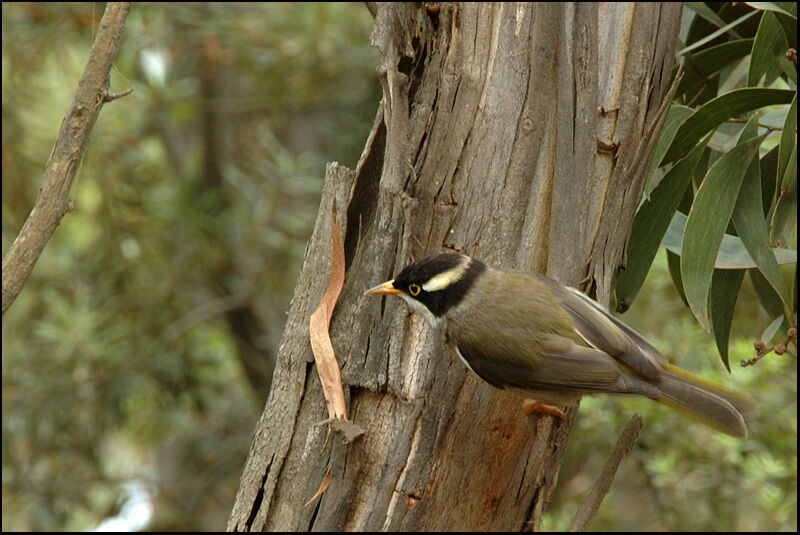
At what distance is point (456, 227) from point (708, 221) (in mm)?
821

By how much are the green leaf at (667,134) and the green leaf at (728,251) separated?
0.98 feet

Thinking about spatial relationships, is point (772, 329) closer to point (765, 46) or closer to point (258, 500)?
point (765, 46)

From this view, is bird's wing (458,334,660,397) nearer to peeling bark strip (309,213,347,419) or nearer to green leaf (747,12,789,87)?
peeling bark strip (309,213,347,419)

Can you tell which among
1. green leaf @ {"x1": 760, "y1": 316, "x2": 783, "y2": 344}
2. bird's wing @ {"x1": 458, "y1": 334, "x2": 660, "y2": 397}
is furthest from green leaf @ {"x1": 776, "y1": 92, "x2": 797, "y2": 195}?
bird's wing @ {"x1": 458, "y1": 334, "x2": 660, "y2": 397}

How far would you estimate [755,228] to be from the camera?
8.84ft

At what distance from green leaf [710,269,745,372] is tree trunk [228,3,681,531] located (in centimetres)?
78

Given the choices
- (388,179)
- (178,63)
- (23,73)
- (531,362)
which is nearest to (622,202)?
(531,362)

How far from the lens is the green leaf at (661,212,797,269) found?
285 cm

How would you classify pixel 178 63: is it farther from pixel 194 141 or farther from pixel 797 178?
pixel 797 178

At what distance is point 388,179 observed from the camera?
2.30m

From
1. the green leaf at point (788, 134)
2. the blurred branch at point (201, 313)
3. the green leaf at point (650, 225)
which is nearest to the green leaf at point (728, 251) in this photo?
the green leaf at point (650, 225)

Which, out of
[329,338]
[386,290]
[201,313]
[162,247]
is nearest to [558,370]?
[386,290]

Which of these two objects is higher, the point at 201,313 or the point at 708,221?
the point at 708,221

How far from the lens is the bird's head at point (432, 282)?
2.27 metres
